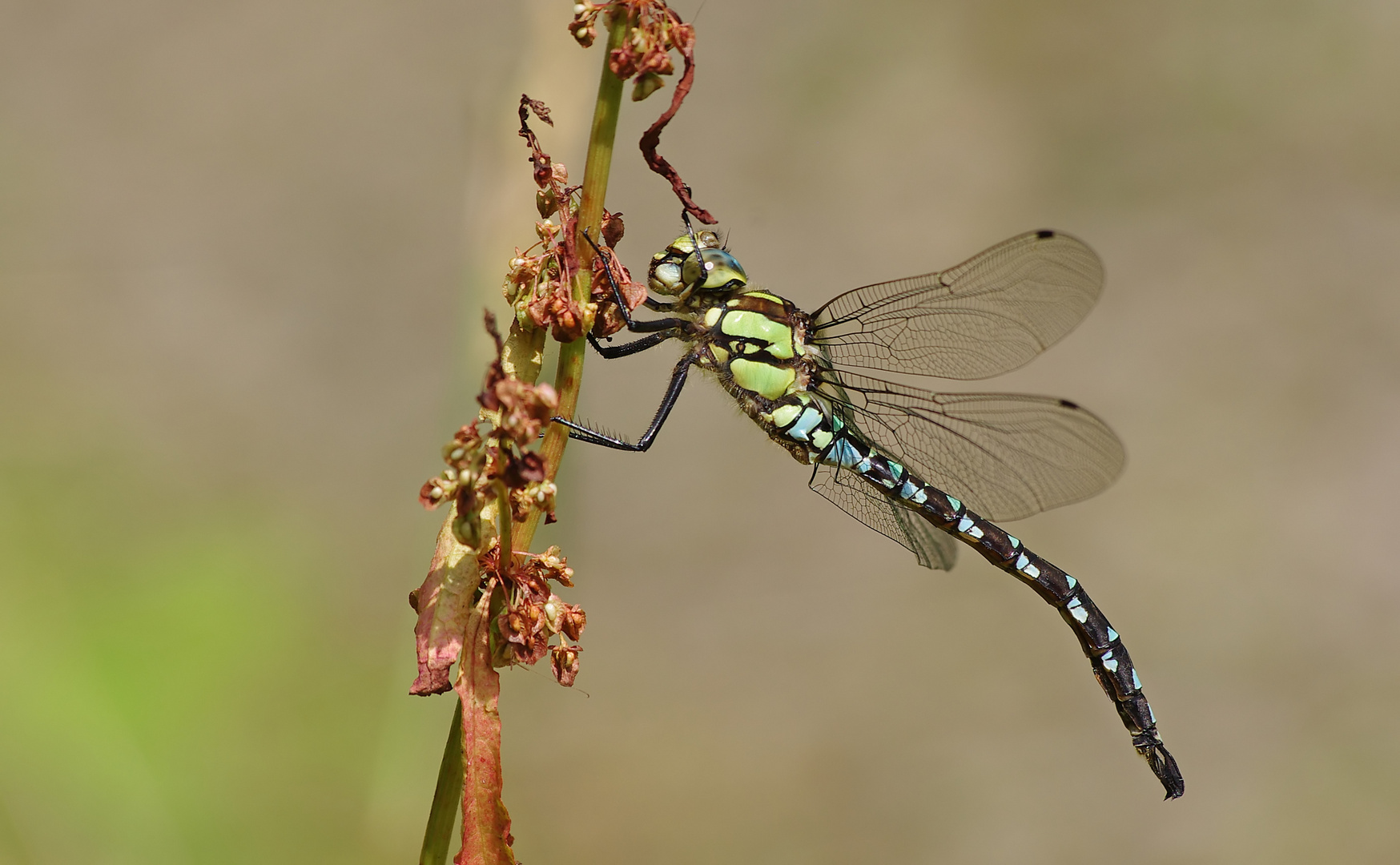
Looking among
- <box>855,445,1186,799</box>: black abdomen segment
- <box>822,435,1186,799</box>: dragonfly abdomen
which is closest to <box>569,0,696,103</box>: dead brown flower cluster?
<box>822,435,1186,799</box>: dragonfly abdomen

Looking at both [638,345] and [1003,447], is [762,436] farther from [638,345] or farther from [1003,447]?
[638,345]

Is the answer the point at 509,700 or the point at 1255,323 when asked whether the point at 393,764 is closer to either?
the point at 509,700

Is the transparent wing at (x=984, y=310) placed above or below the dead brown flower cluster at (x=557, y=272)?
above

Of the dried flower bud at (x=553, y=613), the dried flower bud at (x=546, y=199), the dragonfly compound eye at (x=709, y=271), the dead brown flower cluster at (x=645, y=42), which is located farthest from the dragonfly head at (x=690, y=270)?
the dried flower bud at (x=553, y=613)

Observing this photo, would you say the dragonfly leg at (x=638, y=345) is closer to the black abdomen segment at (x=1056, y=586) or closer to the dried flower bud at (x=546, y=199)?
the dried flower bud at (x=546, y=199)

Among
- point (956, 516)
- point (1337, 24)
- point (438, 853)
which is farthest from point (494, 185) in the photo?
point (1337, 24)

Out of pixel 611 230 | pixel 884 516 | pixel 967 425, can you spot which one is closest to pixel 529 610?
pixel 611 230
